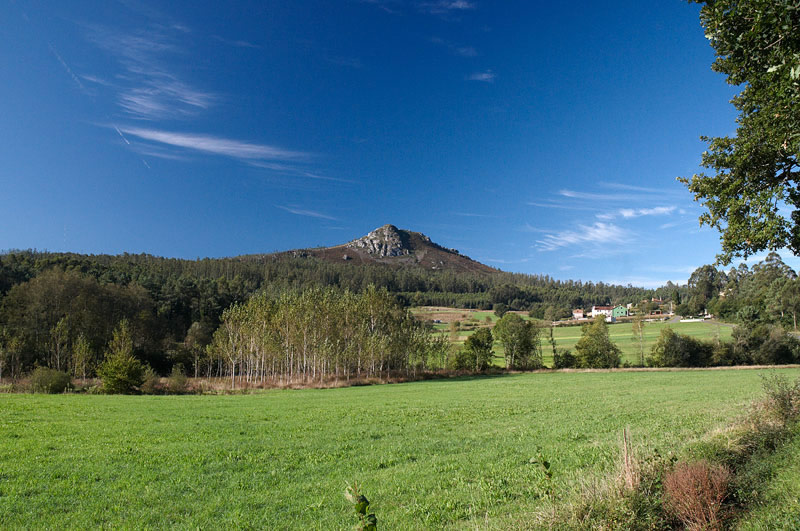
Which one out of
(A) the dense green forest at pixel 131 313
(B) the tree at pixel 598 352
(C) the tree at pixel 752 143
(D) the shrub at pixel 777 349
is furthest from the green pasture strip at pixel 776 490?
(D) the shrub at pixel 777 349

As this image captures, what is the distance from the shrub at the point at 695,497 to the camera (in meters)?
7.29

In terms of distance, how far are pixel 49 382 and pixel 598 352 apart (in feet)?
270

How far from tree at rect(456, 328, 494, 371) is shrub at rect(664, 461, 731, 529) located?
Result: 248 ft

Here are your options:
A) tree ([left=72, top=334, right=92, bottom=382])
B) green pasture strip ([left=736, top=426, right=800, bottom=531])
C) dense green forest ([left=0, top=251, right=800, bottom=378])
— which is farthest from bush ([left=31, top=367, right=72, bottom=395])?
green pasture strip ([left=736, top=426, right=800, bottom=531])

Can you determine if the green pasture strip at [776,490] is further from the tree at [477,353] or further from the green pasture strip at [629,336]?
the green pasture strip at [629,336]

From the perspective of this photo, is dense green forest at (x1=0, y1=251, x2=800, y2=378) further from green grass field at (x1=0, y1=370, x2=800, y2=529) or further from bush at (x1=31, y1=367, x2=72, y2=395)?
green grass field at (x1=0, y1=370, x2=800, y2=529)

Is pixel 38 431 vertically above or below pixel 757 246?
below

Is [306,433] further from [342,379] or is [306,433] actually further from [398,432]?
[342,379]

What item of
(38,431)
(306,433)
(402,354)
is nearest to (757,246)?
(306,433)

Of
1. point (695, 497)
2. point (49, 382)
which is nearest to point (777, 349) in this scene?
point (695, 497)

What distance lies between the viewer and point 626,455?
780cm

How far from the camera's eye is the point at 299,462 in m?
14.5

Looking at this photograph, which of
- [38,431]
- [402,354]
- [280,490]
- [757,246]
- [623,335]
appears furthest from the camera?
[623,335]

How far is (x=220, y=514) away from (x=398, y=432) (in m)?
11.9
